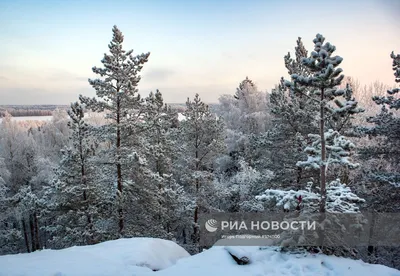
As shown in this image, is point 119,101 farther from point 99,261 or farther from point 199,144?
point 99,261

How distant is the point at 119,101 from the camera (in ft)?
38.8

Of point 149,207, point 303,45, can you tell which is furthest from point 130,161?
point 303,45

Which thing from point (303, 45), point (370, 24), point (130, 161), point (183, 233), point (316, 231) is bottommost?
point (183, 233)

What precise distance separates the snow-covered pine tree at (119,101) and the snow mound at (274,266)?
6436 mm

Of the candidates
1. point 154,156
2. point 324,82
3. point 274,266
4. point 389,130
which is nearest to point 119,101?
point 154,156

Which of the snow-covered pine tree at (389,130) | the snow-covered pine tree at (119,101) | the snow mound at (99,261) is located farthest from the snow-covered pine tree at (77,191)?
the snow-covered pine tree at (389,130)

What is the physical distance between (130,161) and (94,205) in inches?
113

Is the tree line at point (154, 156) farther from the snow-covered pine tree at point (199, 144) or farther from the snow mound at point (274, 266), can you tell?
the snow mound at point (274, 266)

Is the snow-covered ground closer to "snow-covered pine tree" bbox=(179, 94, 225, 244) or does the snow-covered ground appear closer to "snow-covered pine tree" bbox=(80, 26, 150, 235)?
"snow-covered pine tree" bbox=(80, 26, 150, 235)

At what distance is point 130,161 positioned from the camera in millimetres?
11844

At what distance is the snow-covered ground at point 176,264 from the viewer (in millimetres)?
5810

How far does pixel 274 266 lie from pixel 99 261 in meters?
4.07

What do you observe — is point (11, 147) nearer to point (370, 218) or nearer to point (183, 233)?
point (183, 233)

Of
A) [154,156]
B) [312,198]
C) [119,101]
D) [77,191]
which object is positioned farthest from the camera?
[154,156]
